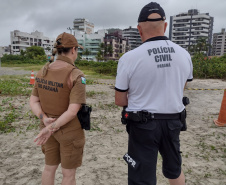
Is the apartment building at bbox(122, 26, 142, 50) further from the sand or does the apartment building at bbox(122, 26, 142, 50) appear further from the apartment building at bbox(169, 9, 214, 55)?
the sand

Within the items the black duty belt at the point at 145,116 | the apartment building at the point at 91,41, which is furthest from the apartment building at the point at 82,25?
the black duty belt at the point at 145,116

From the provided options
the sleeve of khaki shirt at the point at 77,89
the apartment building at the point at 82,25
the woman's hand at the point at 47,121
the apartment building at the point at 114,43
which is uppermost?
the apartment building at the point at 82,25

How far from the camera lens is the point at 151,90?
1.83 m

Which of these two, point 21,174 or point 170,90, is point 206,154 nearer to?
point 170,90

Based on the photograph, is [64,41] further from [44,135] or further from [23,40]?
[23,40]

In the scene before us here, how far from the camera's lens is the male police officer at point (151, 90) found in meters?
Answer: 1.79

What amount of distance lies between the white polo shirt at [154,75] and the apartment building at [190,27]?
11507 cm

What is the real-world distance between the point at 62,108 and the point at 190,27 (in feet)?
391

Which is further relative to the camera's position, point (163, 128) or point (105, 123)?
point (105, 123)

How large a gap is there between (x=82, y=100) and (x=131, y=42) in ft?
415

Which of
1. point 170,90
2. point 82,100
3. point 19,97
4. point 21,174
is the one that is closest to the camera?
point 170,90

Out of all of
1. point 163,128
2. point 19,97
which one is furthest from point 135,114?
point 19,97

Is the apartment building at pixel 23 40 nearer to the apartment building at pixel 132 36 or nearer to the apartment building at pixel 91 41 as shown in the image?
the apartment building at pixel 91 41

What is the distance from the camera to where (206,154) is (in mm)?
3955
